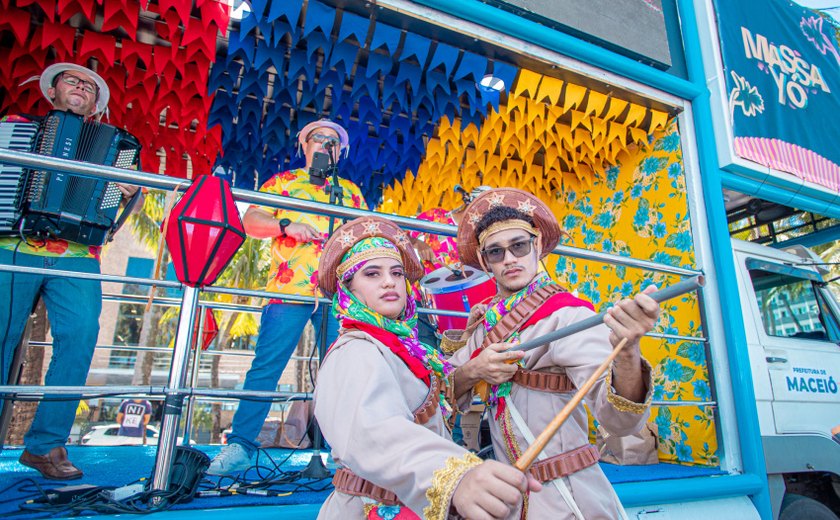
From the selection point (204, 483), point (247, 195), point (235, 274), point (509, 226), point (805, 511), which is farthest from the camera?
point (235, 274)

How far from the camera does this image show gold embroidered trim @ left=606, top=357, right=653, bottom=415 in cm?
126

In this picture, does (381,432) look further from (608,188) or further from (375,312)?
(608,188)

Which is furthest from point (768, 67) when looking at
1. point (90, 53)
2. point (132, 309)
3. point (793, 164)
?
point (132, 309)

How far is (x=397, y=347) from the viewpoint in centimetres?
137

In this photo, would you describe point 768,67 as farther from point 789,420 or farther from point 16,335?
point 16,335

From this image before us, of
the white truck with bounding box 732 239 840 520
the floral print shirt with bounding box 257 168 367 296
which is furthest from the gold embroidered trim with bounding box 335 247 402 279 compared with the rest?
the white truck with bounding box 732 239 840 520

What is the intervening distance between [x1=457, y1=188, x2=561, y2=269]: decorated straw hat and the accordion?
1.99 meters

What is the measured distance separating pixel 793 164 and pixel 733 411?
2.30 meters

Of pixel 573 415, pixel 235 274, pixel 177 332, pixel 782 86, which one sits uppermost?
pixel 235 274

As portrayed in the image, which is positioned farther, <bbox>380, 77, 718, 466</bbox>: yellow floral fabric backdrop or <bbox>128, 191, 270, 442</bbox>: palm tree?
<bbox>128, 191, 270, 442</bbox>: palm tree

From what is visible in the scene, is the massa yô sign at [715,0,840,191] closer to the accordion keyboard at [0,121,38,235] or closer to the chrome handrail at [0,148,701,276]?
the chrome handrail at [0,148,701,276]

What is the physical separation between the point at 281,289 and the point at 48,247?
1.16m

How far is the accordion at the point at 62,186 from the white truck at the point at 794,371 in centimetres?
408

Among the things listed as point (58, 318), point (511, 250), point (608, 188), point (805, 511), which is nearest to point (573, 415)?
point (511, 250)
